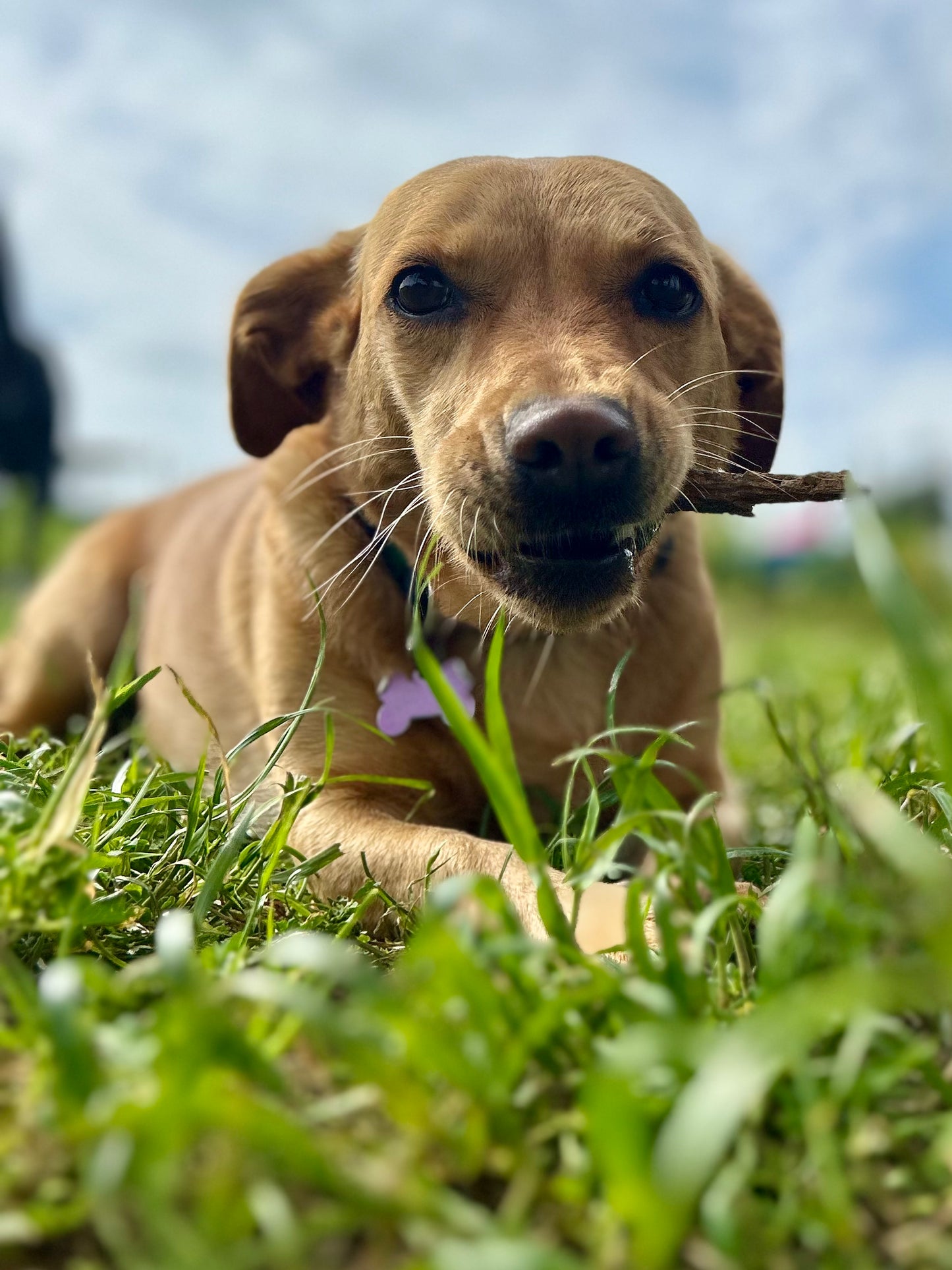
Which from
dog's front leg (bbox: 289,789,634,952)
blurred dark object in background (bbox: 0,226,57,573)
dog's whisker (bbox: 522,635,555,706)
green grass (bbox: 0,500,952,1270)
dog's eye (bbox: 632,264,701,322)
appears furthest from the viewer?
blurred dark object in background (bbox: 0,226,57,573)

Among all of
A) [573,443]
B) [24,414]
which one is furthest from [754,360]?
[24,414]

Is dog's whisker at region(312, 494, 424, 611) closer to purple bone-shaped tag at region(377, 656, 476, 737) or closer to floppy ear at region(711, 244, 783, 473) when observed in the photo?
purple bone-shaped tag at region(377, 656, 476, 737)

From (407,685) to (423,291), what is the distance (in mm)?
798

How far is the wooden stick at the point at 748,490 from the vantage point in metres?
1.77

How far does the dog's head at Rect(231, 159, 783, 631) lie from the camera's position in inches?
68.2

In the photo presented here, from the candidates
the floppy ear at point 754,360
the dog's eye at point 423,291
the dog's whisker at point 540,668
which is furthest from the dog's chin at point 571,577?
the floppy ear at point 754,360

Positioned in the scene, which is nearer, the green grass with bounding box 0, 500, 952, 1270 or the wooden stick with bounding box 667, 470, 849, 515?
the green grass with bounding box 0, 500, 952, 1270

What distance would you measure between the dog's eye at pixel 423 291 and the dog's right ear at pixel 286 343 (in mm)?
388

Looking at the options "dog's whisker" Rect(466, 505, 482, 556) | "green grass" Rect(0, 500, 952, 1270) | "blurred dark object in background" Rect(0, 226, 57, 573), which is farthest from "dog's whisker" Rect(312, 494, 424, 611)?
"blurred dark object in background" Rect(0, 226, 57, 573)

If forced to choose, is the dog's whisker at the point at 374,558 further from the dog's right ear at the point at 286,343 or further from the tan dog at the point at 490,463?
the dog's right ear at the point at 286,343

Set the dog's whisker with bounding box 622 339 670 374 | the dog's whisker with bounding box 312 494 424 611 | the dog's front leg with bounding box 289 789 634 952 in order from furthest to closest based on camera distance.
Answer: the dog's whisker with bounding box 312 494 424 611 → the dog's whisker with bounding box 622 339 670 374 → the dog's front leg with bounding box 289 789 634 952

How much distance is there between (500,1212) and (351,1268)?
0.42ft

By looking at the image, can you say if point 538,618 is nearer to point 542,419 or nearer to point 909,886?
point 542,419

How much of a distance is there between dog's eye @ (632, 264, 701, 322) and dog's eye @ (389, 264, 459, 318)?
36cm
